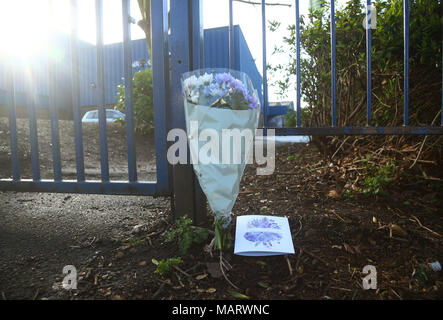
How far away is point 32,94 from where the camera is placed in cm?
182

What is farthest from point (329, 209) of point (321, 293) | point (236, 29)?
point (236, 29)

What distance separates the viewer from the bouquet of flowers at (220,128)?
1.20m

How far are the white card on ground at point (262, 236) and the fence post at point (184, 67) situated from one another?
266 mm

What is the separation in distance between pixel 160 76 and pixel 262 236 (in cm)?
98

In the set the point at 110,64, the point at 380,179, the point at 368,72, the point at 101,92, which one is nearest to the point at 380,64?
the point at 368,72

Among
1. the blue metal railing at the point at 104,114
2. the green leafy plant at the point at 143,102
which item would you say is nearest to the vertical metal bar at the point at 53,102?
the blue metal railing at the point at 104,114

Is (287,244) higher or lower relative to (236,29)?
lower

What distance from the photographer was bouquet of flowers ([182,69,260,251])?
1202 mm

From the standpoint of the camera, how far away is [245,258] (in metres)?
1.22

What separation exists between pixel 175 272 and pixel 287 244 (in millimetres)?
502

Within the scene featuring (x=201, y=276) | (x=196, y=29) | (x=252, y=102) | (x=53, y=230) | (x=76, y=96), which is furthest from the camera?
(x=76, y=96)

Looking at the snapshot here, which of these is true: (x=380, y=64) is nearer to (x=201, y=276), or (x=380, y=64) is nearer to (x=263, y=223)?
(x=263, y=223)
